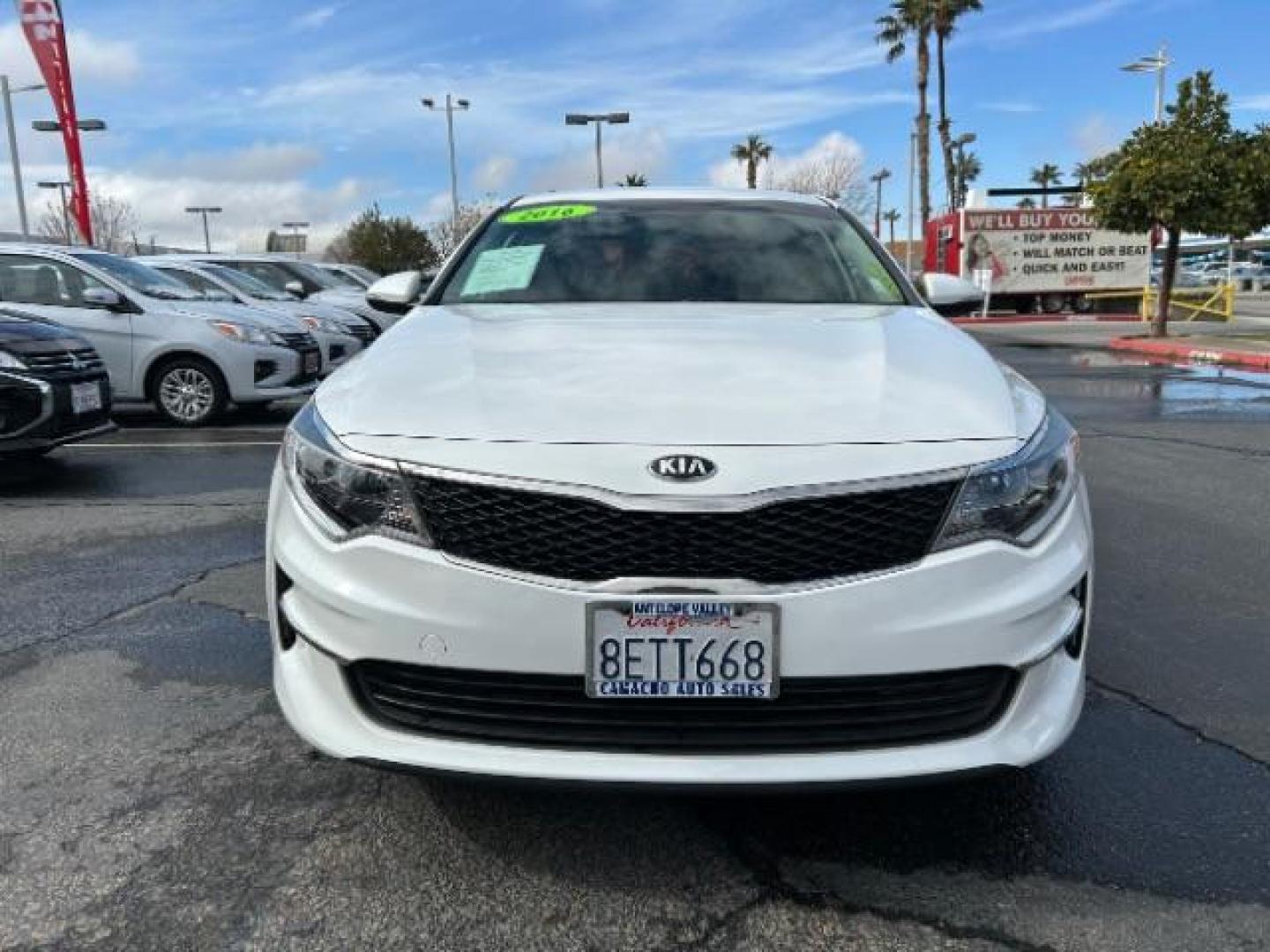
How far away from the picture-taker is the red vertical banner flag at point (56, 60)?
1884 centimetres

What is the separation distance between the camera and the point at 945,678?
214 centimetres

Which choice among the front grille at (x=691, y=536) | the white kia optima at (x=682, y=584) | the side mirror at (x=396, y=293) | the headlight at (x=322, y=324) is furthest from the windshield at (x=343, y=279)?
the front grille at (x=691, y=536)

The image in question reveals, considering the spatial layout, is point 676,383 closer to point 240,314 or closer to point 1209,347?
point 240,314

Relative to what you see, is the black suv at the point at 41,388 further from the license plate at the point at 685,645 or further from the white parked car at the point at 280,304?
the license plate at the point at 685,645

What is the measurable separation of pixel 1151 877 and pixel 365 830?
1737 millimetres

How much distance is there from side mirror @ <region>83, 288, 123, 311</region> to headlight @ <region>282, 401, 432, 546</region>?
25.7ft

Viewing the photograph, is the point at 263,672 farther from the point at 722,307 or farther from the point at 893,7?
the point at 893,7

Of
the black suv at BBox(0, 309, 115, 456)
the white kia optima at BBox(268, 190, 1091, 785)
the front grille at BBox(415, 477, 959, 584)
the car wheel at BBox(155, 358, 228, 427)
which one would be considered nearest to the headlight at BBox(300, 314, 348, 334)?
the car wheel at BBox(155, 358, 228, 427)

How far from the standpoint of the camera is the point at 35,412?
6570mm

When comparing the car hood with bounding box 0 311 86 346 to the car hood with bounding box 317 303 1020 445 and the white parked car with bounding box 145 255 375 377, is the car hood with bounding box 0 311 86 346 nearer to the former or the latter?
the white parked car with bounding box 145 255 375 377

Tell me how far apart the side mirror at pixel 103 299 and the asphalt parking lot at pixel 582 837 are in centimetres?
597

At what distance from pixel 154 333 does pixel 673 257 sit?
281 inches

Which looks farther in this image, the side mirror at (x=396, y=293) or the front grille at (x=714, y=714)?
the side mirror at (x=396, y=293)

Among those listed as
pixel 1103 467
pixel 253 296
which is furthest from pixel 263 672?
pixel 253 296
